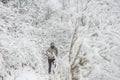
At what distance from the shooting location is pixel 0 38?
21.3 ft

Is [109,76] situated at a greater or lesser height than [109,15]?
lesser

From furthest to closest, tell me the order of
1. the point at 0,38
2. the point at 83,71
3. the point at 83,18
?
the point at 83,18 < the point at 83,71 < the point at 0,38

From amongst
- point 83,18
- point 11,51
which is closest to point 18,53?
point 11,51

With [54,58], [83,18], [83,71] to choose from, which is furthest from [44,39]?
[83,71]

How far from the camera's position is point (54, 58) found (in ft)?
25.4

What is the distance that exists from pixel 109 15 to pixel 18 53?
5129 mm

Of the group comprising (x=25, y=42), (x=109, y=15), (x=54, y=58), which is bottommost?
(x=54, y=58)

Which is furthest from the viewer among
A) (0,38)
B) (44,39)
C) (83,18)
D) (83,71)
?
(44,39)

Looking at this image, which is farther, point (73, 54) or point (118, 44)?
point (118, 44)

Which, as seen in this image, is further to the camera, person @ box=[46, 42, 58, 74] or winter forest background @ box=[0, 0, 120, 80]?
person @ box=[46, 42, 58, 74]

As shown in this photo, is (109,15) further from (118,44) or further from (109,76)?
(109,76)

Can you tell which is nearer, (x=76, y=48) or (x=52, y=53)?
(x=76, y=48)

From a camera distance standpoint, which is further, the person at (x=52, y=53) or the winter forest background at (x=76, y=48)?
the person at (x=52, y=53)

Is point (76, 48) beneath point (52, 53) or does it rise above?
above
